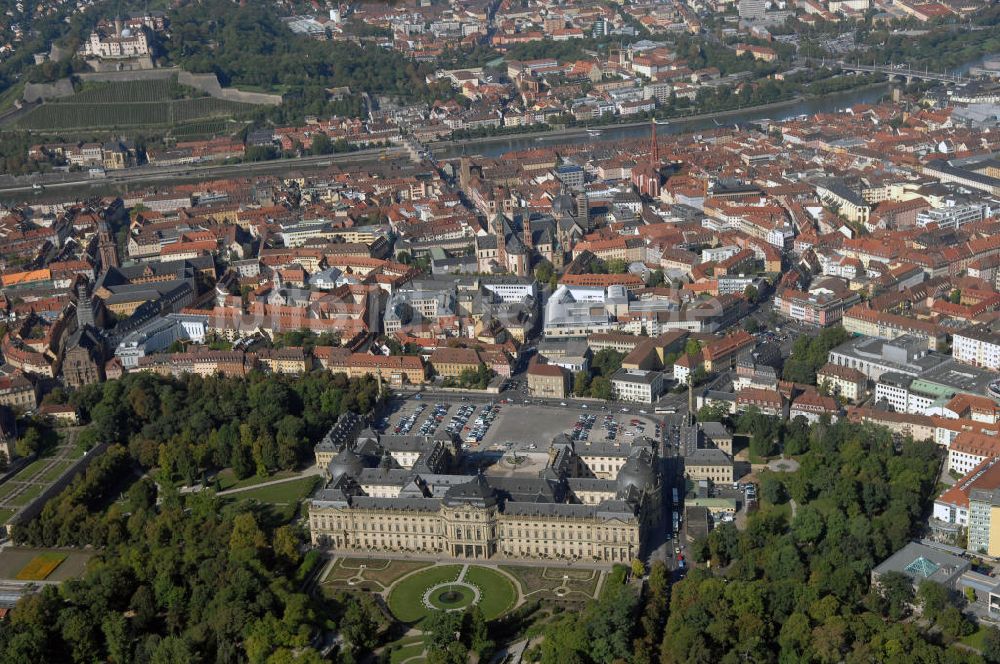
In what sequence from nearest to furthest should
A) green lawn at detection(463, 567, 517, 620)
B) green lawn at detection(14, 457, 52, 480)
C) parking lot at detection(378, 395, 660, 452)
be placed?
green lawn at detection(463, 567, 517, 620) → green lawn at detection(14, 457, 52, 480) → parking lot at detection(378, 395, 660, 452)

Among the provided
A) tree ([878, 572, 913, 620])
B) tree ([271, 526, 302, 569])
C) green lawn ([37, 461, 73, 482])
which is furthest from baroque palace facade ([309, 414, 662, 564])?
green lawn ([37, 461, 73, 482])

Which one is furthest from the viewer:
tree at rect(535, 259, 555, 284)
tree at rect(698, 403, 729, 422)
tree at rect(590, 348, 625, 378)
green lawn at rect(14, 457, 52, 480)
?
tree at rect(535, 259, 555, 284)

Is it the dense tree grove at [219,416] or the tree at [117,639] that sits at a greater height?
the dense tree grove at [219,416]

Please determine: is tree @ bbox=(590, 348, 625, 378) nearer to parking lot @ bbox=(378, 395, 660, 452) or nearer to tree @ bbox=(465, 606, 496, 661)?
parking lot @ bbox=(378, 395, 660, 452)

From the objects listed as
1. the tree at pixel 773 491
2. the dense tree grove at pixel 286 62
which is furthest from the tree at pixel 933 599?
the dense tree grove at pixel 286 62

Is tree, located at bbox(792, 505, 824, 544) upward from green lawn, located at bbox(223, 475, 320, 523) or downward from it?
upward

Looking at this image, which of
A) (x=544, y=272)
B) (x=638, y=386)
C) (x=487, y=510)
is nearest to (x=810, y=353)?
(x=638, y=386)

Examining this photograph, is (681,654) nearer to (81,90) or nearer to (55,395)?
(55,395)

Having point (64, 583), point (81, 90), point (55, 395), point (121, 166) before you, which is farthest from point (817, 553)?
point (81, 90)

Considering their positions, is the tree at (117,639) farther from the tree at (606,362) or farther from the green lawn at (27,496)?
the tree at (606,362)
